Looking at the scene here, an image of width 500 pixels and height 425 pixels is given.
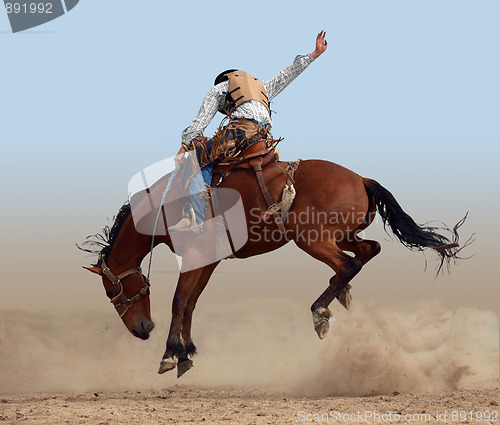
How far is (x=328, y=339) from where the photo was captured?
9.57 m

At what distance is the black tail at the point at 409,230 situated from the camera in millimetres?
8242

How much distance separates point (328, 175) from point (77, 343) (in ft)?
15.6

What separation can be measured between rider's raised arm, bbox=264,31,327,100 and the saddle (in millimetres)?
852

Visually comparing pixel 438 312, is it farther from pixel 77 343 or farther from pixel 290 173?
pixel 77 343

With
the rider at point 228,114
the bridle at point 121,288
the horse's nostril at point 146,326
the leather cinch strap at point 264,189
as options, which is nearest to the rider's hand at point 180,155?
the rider at point 228,114

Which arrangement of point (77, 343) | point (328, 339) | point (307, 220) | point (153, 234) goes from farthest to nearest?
point (77, 343), point (328, 339), point (153, 234), point (307, 220)

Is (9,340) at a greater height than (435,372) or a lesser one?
greater

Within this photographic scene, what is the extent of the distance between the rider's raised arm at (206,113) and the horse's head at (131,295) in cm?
165

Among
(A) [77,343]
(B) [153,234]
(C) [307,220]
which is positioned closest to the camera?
(C) [307,220]

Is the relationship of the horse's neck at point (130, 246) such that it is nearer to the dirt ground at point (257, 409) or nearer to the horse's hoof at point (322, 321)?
→ the dirt ground at point (257, 409)

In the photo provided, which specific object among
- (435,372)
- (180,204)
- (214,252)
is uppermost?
(180,204)

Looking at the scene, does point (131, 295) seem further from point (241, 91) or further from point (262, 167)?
point (241, 91)

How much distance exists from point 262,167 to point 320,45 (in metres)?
1.71

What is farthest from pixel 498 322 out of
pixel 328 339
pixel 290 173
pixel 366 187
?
pixel 290 173
